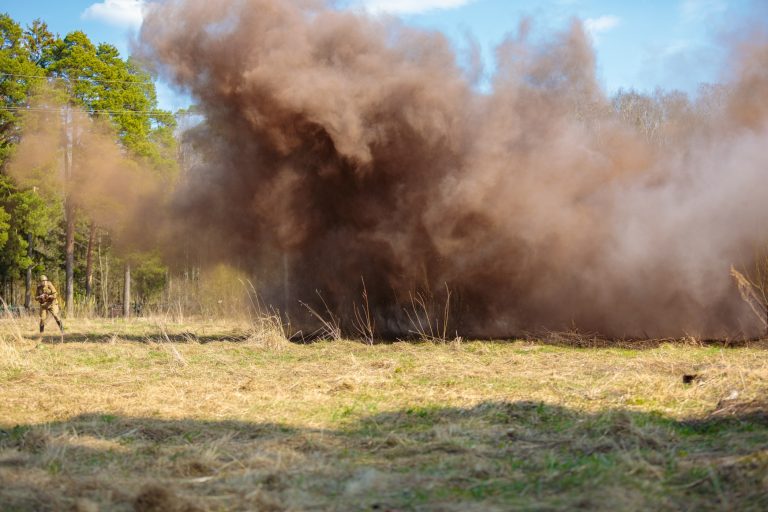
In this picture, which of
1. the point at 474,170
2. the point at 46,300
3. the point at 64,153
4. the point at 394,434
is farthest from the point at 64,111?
the point at 394,434

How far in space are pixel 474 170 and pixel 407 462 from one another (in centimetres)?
924

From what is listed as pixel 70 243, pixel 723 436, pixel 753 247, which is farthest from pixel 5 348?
pixel 70 243

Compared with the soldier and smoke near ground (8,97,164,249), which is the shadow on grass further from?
smoke near ground (8,97,164,249)

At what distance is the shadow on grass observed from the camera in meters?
4.58

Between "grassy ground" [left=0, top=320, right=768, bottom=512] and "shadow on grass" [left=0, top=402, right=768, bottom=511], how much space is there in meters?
0.02

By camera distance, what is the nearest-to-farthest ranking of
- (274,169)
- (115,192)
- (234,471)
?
1. (234,471)
2. (274,169)
3. (115,192)

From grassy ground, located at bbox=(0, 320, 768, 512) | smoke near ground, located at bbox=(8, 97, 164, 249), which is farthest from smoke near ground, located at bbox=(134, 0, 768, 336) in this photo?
smoke near ground, located at bbox=(8, 97, 164, 249)

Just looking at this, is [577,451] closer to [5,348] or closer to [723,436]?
[723,436]

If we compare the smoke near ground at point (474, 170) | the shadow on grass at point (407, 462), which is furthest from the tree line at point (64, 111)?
the shadow on grass at point (407, 462)

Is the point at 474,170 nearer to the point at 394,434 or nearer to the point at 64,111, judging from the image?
the point at 394,434

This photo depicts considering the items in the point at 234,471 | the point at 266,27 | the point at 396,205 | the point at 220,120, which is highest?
the point at 266,27

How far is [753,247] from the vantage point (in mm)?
12758

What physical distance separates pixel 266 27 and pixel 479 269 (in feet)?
22.7

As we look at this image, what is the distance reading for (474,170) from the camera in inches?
557
